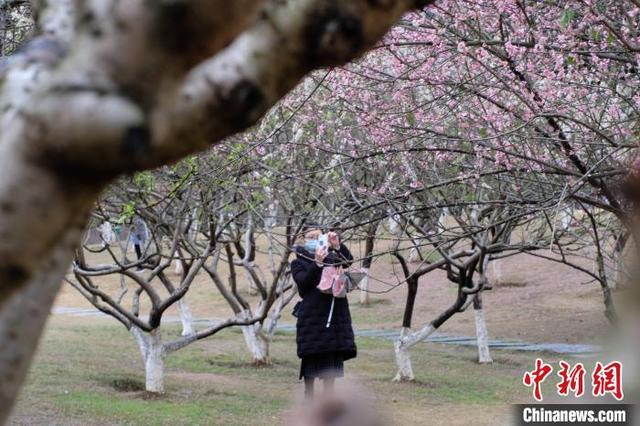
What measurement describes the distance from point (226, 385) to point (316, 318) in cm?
471

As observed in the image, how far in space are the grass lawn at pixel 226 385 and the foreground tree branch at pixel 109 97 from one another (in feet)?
21.9

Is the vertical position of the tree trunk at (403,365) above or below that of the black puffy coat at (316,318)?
below

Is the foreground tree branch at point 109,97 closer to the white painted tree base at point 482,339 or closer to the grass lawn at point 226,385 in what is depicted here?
the grass lawn at point 226,385

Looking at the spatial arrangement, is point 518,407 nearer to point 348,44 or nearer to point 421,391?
point 348,44

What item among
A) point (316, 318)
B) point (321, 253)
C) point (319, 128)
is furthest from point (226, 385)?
point (321, 253)

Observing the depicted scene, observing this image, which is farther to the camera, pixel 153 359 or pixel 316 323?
pixel 153 359

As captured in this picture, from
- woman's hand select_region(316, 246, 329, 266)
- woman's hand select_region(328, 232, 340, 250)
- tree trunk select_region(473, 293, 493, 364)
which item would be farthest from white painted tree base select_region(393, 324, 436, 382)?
woman's hand select_region(316, 246, 329, 266)

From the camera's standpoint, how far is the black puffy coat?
31.0 ft

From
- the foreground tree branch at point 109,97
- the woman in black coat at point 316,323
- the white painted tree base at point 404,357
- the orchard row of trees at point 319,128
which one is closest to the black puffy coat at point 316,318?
the woman in black coat at point 316,323

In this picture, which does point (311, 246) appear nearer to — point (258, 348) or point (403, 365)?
point (403, 365)

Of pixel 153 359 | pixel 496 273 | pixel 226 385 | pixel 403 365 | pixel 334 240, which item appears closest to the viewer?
pixel 334 240

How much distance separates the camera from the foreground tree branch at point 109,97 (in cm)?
155

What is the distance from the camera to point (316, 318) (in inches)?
375

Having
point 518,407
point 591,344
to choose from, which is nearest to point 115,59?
point 591,344
